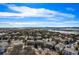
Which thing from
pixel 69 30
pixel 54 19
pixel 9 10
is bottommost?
pixel 69 30

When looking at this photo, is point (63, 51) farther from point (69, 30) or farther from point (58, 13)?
point (58, 13)

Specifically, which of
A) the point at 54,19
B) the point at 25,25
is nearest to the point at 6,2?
the point at 25,25

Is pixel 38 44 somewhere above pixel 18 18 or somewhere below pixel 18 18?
below

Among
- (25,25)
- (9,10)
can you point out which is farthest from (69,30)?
(9,10)

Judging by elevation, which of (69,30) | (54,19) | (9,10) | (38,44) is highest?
(9,10)

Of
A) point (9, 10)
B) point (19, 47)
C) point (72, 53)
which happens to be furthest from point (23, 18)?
point (72, 53)

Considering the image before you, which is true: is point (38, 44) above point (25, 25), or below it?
below

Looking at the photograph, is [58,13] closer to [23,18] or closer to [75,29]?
[75,29]

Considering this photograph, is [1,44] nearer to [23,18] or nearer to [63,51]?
[23,18]
